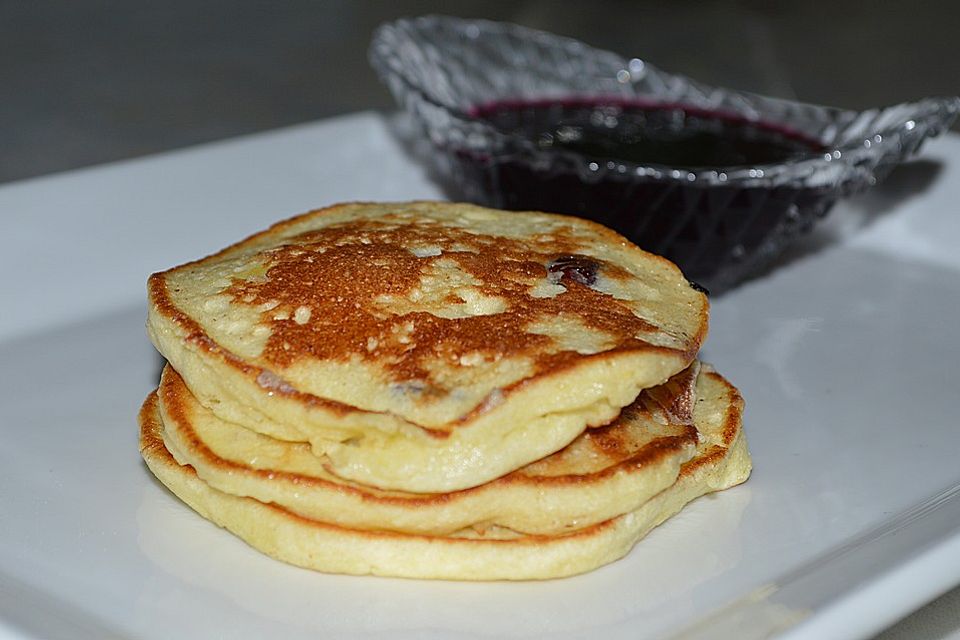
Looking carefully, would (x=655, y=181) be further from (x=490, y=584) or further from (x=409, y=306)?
(x=490, y=584)

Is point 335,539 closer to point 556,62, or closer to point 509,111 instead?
point 509,111

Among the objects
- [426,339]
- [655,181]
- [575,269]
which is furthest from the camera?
[655,181]

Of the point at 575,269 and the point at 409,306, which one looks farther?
the point at 575,269

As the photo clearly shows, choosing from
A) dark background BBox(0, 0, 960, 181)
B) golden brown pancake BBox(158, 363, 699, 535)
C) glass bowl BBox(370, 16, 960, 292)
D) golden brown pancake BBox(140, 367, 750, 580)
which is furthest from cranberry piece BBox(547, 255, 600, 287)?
dark background BBox(0, 0, 960, 181)

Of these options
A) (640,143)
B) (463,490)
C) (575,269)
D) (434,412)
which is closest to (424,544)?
(463,490)

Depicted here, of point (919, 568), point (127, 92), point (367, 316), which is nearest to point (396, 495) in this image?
point (367, 316)

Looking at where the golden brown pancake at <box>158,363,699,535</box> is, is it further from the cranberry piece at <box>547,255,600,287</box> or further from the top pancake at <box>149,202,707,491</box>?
the cranberry piece at <box>547,255,600,287</box>

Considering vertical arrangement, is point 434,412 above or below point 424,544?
above

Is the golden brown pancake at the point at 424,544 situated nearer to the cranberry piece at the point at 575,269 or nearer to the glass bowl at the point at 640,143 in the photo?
the cranberry piece at the point at 575,269
